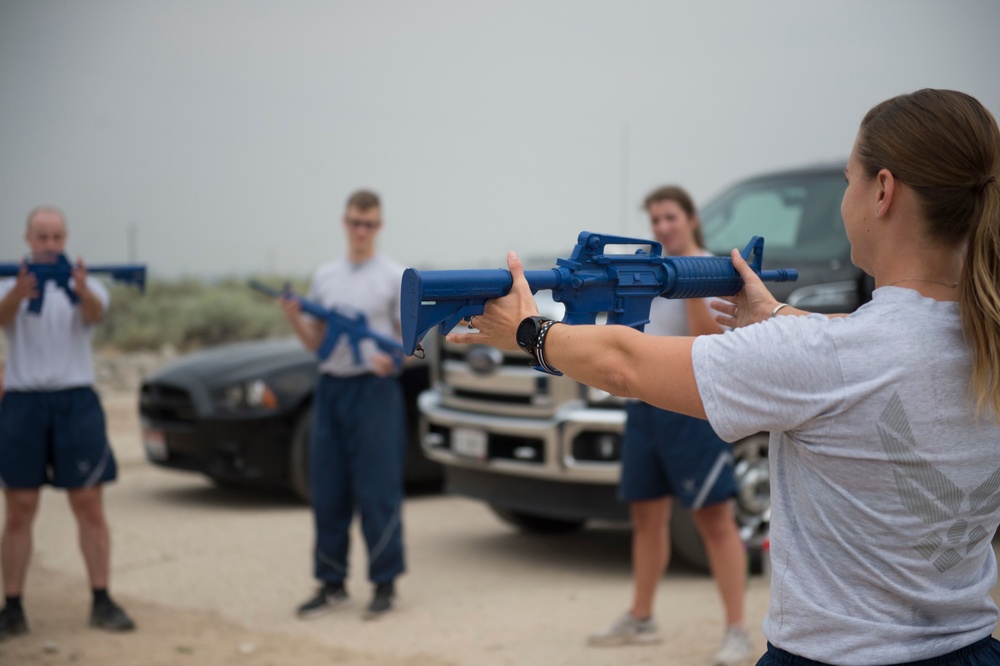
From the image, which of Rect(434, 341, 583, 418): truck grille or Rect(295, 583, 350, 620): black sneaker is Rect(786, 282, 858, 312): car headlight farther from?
Rect(295, 583, 350, 620): black sneaker

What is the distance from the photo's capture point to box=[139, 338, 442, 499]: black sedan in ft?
25.4

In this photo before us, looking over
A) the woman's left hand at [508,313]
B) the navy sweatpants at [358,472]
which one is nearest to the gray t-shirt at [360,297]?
the navy sweatpants at [358,472]

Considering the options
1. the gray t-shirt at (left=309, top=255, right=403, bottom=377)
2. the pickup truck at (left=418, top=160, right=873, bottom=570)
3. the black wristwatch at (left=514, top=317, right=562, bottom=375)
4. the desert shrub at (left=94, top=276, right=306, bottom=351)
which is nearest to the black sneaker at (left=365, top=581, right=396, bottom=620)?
the pickup truck at (left=418, top=160, right=873, bottom=570)

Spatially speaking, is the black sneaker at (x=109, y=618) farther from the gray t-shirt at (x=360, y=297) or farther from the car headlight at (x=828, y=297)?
the car headlight at (x=828, y=297)

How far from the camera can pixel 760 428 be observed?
5.63ft

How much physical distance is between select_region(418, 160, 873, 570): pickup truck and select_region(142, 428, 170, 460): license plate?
247cm

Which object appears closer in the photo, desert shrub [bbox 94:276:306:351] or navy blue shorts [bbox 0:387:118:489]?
navy blue shorts [bbox 0:387:118:489]

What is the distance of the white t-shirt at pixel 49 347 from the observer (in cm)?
527

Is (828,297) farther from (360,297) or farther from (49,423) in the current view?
(49,423)

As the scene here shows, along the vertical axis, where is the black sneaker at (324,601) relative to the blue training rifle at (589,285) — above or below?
below

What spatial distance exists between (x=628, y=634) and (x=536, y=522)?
248cm

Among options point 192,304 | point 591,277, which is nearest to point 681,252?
point 591,277

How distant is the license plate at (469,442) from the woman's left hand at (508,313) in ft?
13.8

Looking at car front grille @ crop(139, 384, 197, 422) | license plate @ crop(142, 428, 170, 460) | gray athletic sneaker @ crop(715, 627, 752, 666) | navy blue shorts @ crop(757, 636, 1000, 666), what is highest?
navy blue shorts @ crop(757, 636, 1000, 666)
